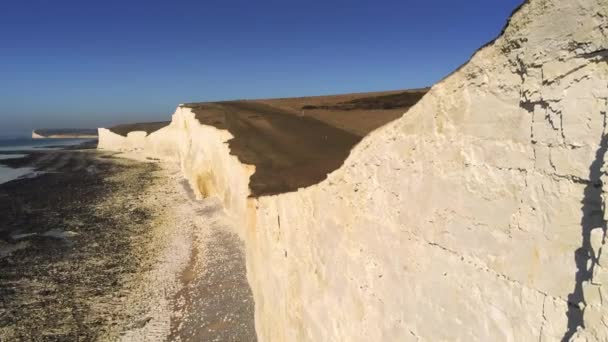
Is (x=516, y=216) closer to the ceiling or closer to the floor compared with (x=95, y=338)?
closer to the ceiling

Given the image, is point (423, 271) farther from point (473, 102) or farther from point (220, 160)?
point (220, 160)

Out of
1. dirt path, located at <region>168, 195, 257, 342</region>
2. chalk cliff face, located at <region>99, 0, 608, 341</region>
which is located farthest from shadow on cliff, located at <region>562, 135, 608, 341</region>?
dirt path, located at <region>168, 195, 257, 342</region>

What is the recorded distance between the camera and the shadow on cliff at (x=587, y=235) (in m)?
2.29

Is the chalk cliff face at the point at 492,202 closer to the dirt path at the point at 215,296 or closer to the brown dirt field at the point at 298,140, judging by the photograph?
the brown dirt field at the point at 298,140

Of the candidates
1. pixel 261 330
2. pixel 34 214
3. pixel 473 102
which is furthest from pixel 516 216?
pixel 34 214

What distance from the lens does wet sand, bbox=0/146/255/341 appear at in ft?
30.4

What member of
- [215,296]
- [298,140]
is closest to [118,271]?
[215,296]

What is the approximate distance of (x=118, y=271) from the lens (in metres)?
12.3

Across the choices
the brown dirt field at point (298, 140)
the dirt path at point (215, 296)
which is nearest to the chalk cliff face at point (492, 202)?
A: the brown dirt field at point (298, 140)

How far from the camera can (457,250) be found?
3279mm

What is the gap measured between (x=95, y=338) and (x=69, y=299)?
2.38 m

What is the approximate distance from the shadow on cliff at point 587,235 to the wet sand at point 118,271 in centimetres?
757

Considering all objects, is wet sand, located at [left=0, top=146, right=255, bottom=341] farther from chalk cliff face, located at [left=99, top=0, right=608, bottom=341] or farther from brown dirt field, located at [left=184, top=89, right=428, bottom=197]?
chalk cliff face, located at [left=99, top=0, right=608, bottom=341]

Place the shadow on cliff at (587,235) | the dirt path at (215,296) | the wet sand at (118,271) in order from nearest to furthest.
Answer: the shadow on cliff at (587,235), the dirt path at (215,296), the wet sand at (118,271)
